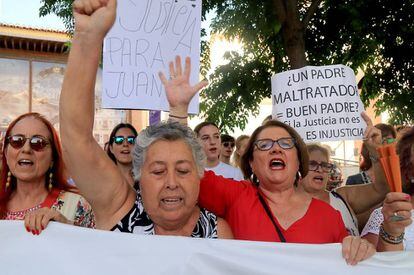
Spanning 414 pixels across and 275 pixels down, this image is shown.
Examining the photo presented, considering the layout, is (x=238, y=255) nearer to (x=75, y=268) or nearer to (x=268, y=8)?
(x=75, y=268)

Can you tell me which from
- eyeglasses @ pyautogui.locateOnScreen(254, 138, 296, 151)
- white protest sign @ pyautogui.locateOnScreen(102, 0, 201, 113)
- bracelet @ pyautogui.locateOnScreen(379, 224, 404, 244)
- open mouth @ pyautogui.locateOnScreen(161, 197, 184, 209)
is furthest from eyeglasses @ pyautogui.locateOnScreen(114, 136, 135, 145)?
Answer: bracelet @ pyautogui.locateOnScreen(379, 224, 404, 244)

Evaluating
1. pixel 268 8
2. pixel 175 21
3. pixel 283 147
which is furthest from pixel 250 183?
pixel 268 8

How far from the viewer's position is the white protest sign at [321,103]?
3352mm

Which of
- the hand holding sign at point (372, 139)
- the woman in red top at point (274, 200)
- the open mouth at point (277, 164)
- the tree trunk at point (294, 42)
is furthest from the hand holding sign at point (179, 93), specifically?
the tree trunk at point (294, 42)

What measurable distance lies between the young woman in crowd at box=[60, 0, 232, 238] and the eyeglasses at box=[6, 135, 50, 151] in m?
0.74

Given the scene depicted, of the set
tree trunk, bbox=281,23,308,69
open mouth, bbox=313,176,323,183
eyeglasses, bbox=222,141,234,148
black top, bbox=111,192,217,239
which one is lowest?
black top, bbox=111,192,217,239

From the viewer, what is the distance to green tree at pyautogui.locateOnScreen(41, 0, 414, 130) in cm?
610

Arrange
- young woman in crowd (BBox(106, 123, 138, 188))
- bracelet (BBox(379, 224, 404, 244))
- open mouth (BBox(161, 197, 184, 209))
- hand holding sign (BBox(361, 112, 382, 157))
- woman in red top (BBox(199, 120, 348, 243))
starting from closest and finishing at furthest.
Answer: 1. bracelet (BBox(379, 224, 404, 244))
2. open mouth (BBox(161, 197, 184, 209))
3. woman in red top (BBox(199, 120, 348, 243))
4. hand holding sign (BBox(361, 112, 382, 157))
5. young woman in crowd (BBox(106, 123, 138, 188))

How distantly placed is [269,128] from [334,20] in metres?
4.49

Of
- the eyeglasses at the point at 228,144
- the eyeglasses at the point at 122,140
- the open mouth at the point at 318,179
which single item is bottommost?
the open mouth at the point at 318,179

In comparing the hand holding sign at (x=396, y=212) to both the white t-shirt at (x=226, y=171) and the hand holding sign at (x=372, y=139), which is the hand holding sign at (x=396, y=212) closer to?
the hand holding sign at (x=372, y=139)

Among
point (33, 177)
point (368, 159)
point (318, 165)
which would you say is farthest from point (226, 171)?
point (33, 177)

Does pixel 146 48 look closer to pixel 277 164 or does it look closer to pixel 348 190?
pixel 277 164

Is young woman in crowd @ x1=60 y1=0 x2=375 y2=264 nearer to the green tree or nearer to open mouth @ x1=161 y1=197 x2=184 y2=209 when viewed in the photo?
open mouth @ x1=161 y1=197 x2=184 y2=209
